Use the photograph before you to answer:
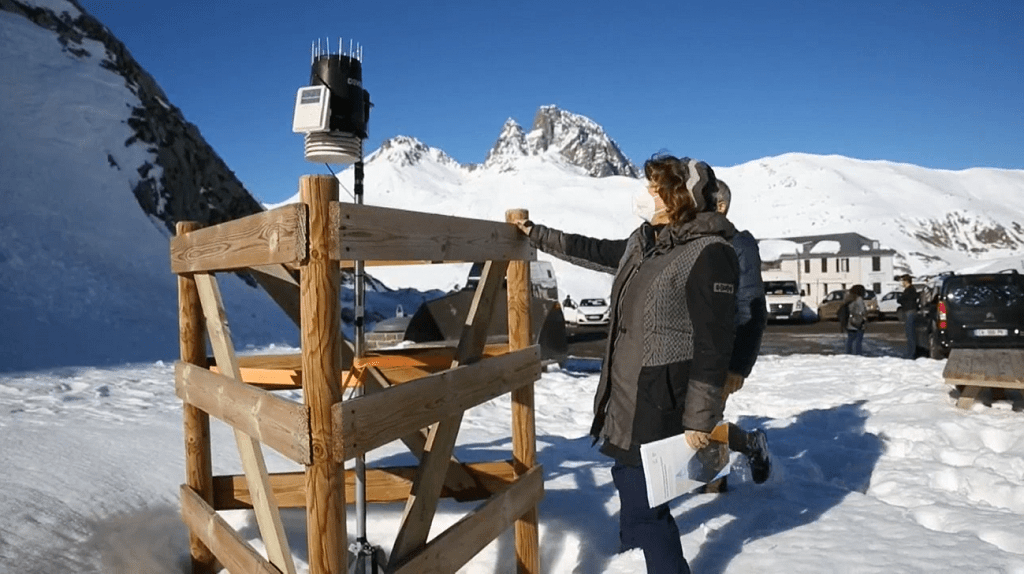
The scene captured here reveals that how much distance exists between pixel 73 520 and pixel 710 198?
11.1 feet

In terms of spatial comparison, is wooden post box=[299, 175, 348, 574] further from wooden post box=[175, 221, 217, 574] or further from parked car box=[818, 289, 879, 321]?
parked car box=[818, 289, 879, 321]

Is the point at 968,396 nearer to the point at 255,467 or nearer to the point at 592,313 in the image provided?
the point at 255,467

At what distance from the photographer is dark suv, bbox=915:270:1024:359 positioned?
44.0 ft

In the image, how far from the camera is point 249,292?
59.3ft

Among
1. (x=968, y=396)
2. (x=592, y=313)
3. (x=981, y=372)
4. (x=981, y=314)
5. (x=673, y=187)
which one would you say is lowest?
(x=968, y=396)

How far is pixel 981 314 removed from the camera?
13.5 metres

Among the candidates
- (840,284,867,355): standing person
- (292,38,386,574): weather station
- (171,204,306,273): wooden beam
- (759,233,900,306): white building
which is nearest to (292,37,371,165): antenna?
(292,38,386,574): weather station

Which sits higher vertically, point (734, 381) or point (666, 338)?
point (666, 338)

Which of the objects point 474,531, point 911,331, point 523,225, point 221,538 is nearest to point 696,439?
point 474,531

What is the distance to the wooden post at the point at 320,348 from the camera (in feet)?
7.25

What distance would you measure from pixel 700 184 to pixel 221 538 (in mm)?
2573

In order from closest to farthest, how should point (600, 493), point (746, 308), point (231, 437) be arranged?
point (746, 308)
point (600, 493)
point (231, 437)

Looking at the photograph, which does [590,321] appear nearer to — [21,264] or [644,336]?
[21,264]

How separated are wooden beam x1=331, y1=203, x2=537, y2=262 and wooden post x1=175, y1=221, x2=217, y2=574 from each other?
1.54 meters
